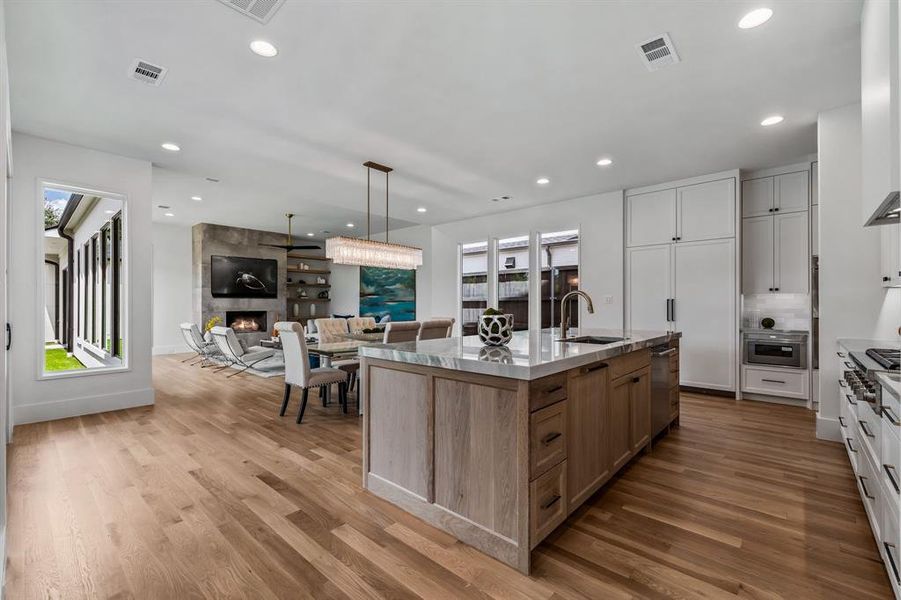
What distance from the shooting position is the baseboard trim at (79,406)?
3766 millimetres

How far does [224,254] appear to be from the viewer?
28.8 feet

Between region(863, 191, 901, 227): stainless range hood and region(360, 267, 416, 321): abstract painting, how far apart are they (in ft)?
23.5

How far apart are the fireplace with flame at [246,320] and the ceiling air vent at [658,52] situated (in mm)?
8941

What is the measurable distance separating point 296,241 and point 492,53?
9211 millimetres

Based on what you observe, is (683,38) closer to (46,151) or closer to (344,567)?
(344,567)

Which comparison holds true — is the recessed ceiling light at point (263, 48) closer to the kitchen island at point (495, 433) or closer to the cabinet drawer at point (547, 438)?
the kitchen island at point (495, 433)

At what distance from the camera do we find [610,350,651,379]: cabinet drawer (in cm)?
241

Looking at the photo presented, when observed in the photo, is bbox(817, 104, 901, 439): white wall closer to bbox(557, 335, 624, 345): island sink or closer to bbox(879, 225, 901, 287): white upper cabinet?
bbox(879, 225, 901, 287): white upper cabinet

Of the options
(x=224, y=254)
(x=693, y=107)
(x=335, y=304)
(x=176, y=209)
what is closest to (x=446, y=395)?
(x=693, y=107)

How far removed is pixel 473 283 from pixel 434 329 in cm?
316

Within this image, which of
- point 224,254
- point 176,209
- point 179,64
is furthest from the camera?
point 224,254

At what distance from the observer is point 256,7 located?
2.13 metres

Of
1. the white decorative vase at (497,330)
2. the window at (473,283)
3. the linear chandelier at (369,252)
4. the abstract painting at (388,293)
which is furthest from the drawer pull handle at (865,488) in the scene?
the abstract painting at (388,293)

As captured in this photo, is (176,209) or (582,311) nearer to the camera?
(582,311)
